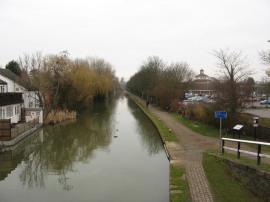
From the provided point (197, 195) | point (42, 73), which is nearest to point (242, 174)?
point (197, 195)

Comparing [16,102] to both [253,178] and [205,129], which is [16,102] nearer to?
[205,129]

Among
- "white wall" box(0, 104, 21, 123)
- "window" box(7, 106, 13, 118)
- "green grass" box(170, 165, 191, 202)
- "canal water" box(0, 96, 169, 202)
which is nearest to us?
"green grass" box(170, 165, 191, 202)

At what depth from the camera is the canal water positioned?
12.4m

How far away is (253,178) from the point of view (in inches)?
425

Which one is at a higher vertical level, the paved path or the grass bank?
the paved path

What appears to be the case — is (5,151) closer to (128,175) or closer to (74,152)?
(74,152)

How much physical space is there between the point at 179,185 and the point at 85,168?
6187 mm

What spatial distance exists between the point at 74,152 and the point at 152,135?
A: 821cm

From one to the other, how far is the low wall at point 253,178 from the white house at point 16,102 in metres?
19.6

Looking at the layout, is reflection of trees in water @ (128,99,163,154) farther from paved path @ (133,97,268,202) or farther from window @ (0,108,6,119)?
window @ (0,108,6,119)

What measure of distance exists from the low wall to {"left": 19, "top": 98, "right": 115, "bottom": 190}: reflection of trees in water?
6.63 m

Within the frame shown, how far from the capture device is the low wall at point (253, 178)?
996 cm

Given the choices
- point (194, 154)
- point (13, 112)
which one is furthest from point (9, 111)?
point (194, 154)

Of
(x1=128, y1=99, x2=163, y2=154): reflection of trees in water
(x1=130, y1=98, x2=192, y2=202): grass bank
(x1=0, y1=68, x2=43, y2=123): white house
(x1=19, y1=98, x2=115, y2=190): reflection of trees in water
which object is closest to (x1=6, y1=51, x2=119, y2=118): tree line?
(x1=0, y1=68, x2=43, y2=123): white house
